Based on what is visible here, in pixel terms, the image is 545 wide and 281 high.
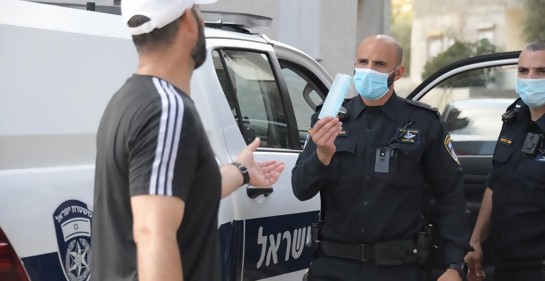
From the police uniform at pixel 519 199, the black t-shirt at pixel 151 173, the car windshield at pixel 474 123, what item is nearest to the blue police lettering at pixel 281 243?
the police uniform at pixel 519 199

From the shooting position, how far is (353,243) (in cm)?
326

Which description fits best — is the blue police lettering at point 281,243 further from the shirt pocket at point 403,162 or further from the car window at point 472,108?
the car window at point 472,108

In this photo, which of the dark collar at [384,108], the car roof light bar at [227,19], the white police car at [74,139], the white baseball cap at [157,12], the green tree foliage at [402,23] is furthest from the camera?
the green tree foliage at [402,23]

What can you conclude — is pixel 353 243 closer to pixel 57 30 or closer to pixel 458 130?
pixel 57 30

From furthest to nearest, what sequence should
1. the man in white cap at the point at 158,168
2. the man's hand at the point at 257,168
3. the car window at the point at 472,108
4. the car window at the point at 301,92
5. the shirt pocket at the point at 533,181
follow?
the car window at the point at 472,108
the car window at the point at 301,92
the shirt pocket at the point at 533,181
the man's hand at the point at 257,168
the man in white cap at the point at 158,168

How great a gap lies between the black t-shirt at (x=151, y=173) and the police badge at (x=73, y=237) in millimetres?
640

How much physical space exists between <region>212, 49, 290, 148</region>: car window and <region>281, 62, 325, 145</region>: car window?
0.37 metres

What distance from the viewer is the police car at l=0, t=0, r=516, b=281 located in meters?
2.54

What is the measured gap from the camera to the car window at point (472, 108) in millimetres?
4656

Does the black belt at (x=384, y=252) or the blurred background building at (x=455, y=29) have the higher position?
the blurred background building at (x=455, y=29)

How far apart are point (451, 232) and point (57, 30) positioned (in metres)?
1.59

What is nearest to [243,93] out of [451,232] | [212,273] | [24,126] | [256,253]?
[256,253]

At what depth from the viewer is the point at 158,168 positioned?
1.78 metres

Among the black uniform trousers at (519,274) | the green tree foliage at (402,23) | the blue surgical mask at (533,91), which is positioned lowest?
the black uniform trousers at (519,274)
